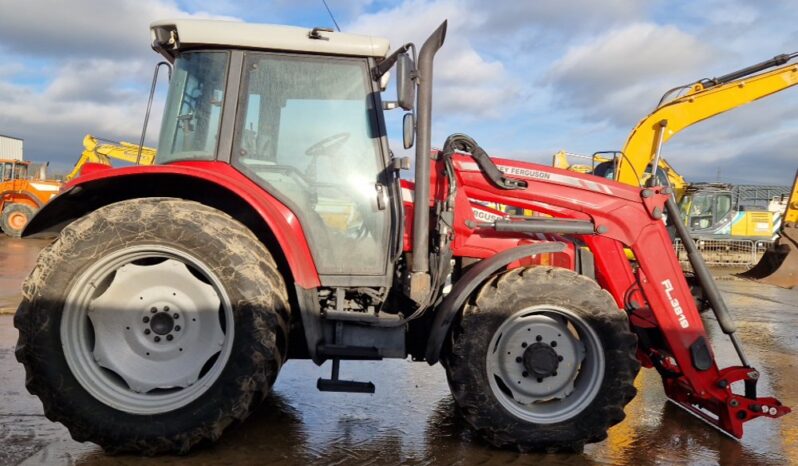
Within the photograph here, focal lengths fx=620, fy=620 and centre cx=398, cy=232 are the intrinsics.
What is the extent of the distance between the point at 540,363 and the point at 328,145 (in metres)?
1.78

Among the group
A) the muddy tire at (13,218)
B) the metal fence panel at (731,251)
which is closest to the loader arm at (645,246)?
the metal fence panel at (731,251)

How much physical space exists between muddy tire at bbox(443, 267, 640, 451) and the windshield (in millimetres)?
1840

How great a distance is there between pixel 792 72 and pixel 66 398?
728cm

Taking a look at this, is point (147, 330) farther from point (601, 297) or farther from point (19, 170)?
point (19, 170)

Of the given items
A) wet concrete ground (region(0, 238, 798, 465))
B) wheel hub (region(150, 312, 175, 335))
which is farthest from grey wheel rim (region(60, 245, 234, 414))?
wet concrete ground (region(0, 238, 798, 465))

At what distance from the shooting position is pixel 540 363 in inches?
142

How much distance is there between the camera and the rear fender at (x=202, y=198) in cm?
336

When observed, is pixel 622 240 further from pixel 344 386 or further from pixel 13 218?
pixel 13 218

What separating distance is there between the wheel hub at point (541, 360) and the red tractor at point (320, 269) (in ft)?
0.04

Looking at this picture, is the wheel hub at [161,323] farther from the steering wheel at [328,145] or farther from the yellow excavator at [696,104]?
the yellow excavator at [696,104]

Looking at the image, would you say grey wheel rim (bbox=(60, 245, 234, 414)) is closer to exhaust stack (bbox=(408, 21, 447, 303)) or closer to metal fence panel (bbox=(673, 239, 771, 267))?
exhaust stack (bbox=(408, 21, 447, 303))

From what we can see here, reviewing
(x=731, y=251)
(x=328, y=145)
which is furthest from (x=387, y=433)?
(x=731, y=251)

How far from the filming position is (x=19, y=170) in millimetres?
22875

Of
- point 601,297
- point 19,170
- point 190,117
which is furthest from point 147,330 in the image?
point 19,170
